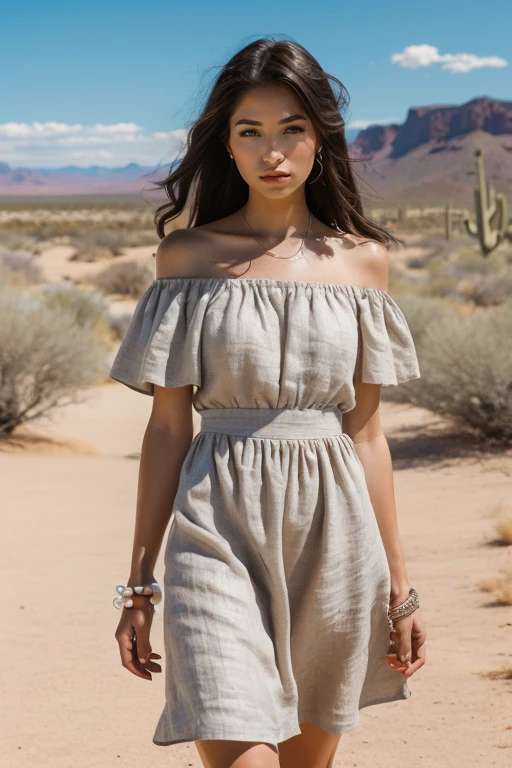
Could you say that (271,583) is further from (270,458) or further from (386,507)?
(386,507)

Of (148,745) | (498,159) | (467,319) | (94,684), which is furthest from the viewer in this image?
(498,159)

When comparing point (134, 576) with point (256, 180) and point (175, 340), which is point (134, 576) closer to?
point (175, 340)

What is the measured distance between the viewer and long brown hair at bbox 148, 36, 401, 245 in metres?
2.62

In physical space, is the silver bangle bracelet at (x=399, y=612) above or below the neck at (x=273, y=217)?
below

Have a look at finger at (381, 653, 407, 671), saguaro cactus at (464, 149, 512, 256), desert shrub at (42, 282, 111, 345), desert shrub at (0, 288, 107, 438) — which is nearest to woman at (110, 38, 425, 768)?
finger at (381, 653, 407, 671)

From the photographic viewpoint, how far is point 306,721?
2.55 m

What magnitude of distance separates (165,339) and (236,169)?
1.96ft

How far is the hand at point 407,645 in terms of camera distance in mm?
2586

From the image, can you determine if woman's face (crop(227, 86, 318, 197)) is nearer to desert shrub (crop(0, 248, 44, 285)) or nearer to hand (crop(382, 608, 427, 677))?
hand (crop(382, 608, 427, 677))

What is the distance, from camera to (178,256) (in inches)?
102

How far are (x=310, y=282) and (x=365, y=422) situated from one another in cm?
38

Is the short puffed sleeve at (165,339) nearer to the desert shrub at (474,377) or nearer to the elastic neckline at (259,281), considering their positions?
the elastic neckline at (259,281)

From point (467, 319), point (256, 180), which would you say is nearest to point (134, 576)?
point (256, 180)

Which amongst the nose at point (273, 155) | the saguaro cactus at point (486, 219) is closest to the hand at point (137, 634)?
the nose at point (273, 155)
